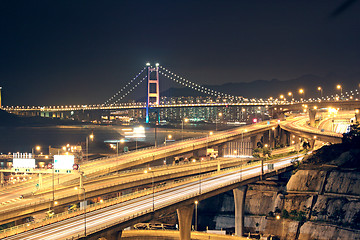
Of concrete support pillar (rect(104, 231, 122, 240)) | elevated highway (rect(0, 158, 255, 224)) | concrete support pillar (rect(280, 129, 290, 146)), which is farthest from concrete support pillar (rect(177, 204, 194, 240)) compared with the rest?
concrete support pillar (rect(280, 129, 290, 146))

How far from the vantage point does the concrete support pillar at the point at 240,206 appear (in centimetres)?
5119

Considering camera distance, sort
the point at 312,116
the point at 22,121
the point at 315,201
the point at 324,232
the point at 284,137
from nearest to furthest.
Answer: the point at 324,232 → the point at 315,201 → the point at 312,116 → the point at 284,137 → the point at 22,121

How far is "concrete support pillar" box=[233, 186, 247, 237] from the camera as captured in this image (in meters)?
51.2

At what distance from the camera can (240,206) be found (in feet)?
169

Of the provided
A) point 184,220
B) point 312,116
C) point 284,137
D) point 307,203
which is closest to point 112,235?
point 184,220

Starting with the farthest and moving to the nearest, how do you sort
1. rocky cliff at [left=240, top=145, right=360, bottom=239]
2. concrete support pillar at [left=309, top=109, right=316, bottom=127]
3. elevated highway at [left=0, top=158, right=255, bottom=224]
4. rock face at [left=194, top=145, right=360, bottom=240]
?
concrete support pillar at [left=309, top=109, right=316, bottom=127] → rock face at [left=194, top=145, right=360, bottom=240] → rocky cliff at [left=240, top=145, right=360, bottom=239] → elevated highway at [left=0, top=158, right=255, bottom=224]

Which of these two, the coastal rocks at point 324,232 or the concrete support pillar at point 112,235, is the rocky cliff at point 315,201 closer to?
the coastal rocks at point 324,232

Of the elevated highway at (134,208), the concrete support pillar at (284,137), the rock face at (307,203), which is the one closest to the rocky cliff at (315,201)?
the rock face at (307,203)

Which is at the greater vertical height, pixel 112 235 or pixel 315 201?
pixel 112 235

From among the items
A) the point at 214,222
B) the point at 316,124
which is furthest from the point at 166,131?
the point at 214,222

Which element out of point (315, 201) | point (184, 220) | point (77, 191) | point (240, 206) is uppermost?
point (77, 191)

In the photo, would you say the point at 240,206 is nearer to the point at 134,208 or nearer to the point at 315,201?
the point at 315,201

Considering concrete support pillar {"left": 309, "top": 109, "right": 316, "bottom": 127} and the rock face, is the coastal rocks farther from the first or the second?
concrete support pillar {"left": 309, "top": 109, "right": 316, "bottom": 127}

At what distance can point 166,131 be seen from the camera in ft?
443
